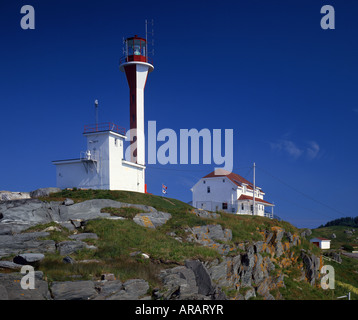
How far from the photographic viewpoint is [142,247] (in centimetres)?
2027

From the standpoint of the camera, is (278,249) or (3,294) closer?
(3,294)

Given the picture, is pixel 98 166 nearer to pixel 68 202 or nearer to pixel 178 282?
pixel 68 202

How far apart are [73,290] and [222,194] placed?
42770mm

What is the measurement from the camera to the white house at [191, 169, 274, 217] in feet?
176

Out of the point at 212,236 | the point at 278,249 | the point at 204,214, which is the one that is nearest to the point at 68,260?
the point at 212,236

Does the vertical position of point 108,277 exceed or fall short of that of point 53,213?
it falls short

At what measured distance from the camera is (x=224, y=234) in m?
27.9

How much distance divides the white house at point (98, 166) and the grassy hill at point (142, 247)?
10.4ft

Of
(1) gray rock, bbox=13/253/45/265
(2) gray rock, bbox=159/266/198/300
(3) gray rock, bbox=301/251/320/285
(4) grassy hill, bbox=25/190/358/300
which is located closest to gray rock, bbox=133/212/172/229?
(4) grassy hill, bbox=25/190/358/300

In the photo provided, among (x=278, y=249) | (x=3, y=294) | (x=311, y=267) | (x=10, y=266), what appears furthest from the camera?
(x=311, y=267)

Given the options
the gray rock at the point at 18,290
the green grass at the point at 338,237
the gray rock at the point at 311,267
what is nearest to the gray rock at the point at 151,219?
the gray rock at the point at 18,290

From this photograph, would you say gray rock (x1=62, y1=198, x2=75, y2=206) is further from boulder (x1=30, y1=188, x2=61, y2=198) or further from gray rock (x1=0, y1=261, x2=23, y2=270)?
gray rock (x1=0, y1=261, x2=23, y2=270)
